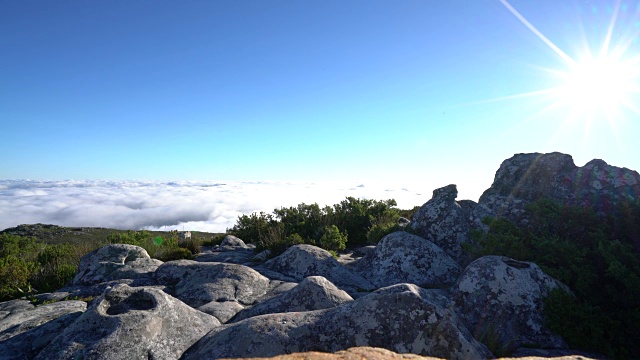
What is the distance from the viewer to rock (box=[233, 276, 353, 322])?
5.93 metres

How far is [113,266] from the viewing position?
10930 mm

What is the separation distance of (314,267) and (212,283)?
3.28 meters

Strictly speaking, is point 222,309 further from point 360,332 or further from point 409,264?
point 409,264

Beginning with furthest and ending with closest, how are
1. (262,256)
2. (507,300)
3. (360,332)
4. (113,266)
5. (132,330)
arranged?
(262,256) < (113,266) < (507,300) < (132,330) < (360,332)

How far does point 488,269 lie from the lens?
7.60 meters

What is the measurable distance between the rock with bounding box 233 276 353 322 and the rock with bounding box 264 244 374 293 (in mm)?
3184

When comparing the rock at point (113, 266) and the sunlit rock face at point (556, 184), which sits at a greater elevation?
the sunlit rock face at point (556, 184)

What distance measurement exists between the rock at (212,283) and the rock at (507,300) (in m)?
5.02

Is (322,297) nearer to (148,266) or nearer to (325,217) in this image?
(148,266)

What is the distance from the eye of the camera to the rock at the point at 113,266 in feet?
34.4

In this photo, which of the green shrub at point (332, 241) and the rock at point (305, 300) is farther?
the green shrub at point (332, 241)

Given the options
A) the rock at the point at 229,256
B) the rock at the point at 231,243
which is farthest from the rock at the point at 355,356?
the rock at the point at 231,243

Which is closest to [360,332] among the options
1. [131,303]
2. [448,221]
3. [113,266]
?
[131,303]

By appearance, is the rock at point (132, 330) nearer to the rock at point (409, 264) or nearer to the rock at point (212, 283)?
the rock at point (212, 283)
